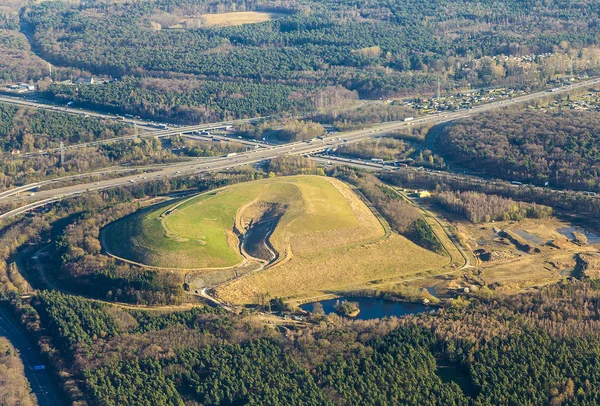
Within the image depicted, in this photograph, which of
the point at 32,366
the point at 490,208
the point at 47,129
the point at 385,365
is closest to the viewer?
the point at 385,365

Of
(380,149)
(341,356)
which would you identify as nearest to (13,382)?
(341,356)

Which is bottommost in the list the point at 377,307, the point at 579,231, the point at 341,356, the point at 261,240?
the point at 377,307

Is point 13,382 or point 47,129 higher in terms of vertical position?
point 47,129

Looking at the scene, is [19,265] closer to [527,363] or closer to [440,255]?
[440,255]

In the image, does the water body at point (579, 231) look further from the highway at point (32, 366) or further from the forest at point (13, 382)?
the forest at point (13, 382)

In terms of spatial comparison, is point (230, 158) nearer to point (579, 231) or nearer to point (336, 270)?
point (336, 270)

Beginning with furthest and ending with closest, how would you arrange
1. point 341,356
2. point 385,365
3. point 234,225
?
point 234,225
point 341,356
point 385,365

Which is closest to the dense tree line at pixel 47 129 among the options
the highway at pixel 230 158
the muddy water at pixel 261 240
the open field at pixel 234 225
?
the highway at pixel 230 158
